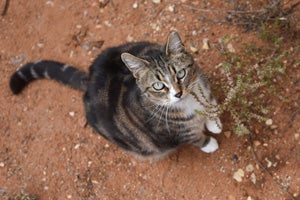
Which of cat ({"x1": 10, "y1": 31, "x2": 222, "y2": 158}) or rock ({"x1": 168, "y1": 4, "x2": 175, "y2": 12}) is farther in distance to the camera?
rock ({"x1": 168, "y1": 4, "x2": 175, "y2": 12})

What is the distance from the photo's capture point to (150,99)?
2.64 metres

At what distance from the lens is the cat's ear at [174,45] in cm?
234

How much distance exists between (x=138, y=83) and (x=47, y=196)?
1.52m

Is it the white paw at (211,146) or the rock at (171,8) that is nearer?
the white paw at (211,146)

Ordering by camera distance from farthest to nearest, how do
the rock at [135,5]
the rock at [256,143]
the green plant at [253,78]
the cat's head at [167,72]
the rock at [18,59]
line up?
the rock at [18,59] < the rock at [135,5] < the rock at [256,143] < the green plant at [253,78] < the cat's head at [167,72]

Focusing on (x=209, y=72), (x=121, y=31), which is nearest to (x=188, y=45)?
(x=209, y=72)

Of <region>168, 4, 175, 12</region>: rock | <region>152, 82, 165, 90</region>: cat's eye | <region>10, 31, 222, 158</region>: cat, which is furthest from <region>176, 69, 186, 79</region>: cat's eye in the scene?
<region>168, 4, 175, 12</region>: rock

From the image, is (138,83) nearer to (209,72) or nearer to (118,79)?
(118,79)

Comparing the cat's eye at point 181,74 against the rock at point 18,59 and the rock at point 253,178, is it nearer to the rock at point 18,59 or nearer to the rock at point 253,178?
the rock at point 253,178

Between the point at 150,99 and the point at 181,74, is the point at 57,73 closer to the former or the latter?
the point at 150,99

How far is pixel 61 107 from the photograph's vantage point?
3.64 metres

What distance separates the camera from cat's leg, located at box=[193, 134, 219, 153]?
9.98ft

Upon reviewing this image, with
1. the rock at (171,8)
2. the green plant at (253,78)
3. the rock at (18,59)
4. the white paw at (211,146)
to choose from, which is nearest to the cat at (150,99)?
the white paw at (211,146)

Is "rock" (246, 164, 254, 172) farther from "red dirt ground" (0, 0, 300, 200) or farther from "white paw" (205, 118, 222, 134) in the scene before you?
"white paw" (205, 118, 222, 134)
